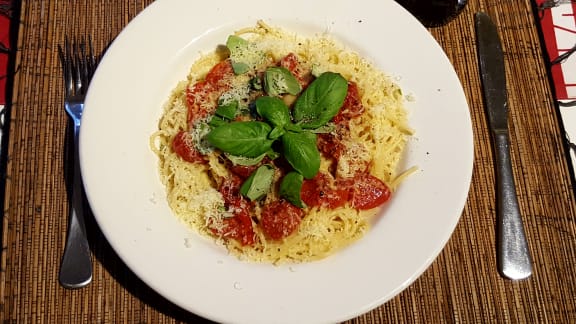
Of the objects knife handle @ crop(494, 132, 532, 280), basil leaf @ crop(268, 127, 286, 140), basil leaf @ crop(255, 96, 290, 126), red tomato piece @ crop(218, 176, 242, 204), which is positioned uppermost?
basil leaf @ crop(255, 96, 290, 126)

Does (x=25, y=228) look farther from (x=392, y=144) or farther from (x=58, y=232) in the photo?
(x=392, y=144)

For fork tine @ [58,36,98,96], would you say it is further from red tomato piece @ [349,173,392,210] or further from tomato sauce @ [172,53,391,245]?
red tomato piece @ [349,173,392,210]

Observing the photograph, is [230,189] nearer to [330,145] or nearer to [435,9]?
[330,145]

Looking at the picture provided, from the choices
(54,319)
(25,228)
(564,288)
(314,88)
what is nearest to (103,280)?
(54,319)

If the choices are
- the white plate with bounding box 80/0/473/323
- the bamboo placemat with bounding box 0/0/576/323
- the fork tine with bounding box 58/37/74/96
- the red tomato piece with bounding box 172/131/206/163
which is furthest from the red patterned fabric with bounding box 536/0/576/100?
the fork tine with bounding box 58/37/74/96

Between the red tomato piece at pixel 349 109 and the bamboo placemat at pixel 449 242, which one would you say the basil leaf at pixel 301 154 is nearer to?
the red tomato piece at pixel 349 109

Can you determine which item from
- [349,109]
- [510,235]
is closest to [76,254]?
[349,109]
